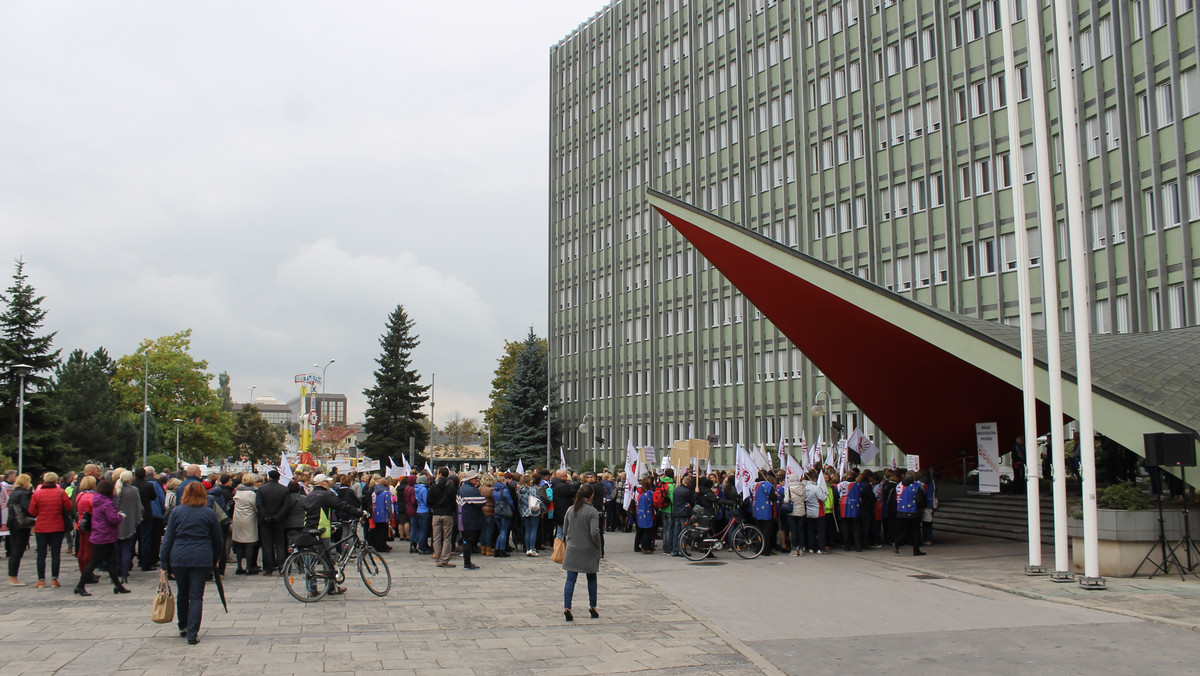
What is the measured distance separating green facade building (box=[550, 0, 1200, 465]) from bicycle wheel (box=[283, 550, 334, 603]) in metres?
12.6

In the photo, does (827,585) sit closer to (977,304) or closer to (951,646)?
(951,646)

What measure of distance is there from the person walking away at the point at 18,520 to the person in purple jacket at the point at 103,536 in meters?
1.70

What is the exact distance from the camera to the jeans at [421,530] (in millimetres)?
20453

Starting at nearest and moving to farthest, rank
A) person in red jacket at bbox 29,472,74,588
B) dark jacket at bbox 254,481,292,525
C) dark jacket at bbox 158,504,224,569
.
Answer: dark jacket at bbox 158,504,224,569 < person in red jacket at bbox 29,472,74,588 < dark jacket at bbox 254,481,292,525

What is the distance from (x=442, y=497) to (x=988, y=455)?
39.0 ft

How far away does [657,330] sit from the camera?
6444 cm

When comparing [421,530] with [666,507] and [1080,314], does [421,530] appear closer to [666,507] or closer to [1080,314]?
[666,507]

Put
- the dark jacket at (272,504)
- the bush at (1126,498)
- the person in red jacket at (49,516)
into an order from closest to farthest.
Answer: the person in red jacket at (49,516), the bush at (1126,498), the dark jacket at (272,504)

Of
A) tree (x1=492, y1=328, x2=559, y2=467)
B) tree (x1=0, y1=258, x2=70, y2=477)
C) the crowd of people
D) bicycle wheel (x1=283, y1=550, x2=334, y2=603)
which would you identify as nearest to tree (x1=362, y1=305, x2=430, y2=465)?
tree (x1=492, y1=328, x2=559, y2=467)

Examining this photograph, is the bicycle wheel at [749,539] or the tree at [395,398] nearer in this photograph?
the bicycle wheel at [749,539]

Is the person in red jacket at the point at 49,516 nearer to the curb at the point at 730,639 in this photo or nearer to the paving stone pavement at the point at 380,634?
the paving stone pavement at the point at 380,634

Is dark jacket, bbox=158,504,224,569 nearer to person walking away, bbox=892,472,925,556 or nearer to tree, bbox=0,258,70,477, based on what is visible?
person walking away, bbox=892,472,925,556

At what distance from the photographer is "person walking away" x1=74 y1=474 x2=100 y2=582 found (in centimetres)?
1390

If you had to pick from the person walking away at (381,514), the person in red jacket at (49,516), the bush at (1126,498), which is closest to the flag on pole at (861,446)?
the bush at (1126,498)
